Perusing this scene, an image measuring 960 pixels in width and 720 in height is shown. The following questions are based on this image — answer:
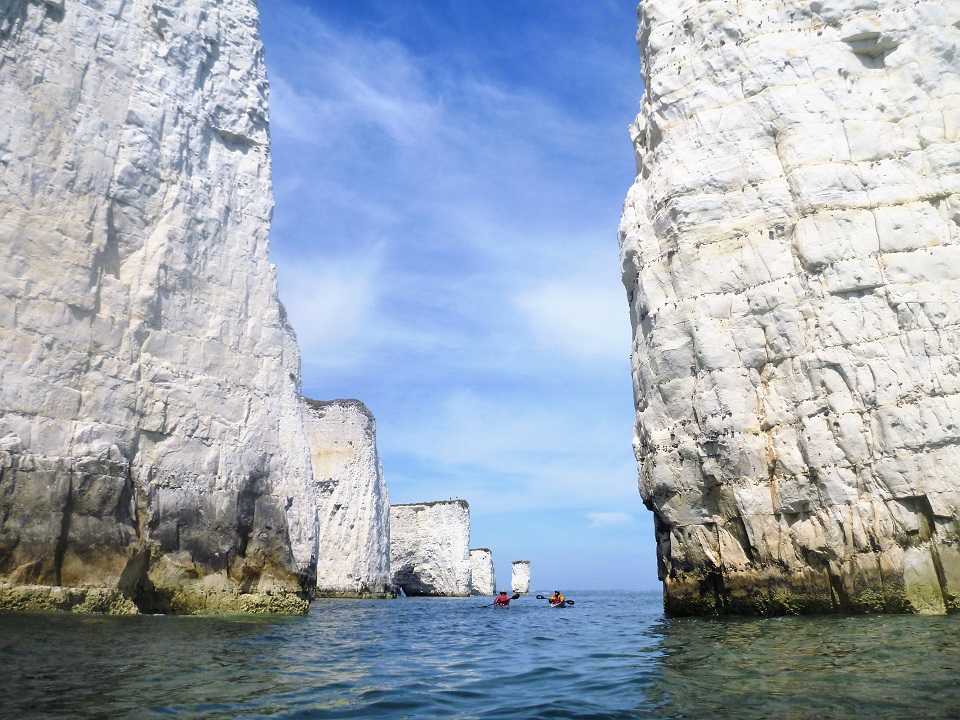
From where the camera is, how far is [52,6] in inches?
592

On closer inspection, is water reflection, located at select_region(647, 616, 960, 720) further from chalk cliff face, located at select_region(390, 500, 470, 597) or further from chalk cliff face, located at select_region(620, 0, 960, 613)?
chalk cliff face, located at select_region(390, 500, 470, 597)

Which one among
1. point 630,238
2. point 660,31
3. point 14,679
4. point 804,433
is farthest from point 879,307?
point 14,679

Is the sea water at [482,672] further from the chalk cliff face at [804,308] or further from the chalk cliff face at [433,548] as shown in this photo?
the chalk cliff face at [433,548]

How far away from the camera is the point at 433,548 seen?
53.7 meters

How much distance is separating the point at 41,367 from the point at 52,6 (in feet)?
25.0

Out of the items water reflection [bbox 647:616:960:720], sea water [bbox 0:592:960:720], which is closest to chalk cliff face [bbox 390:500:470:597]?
sea water [bbox 0:592:960:720]

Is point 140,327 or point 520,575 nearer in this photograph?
point 140,327

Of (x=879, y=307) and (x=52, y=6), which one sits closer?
(x=879, y=307)

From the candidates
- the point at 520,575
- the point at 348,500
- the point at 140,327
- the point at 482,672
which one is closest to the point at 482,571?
the point at 520,575

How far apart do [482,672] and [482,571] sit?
58.8 meters

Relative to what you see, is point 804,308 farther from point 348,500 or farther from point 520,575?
point 520,575

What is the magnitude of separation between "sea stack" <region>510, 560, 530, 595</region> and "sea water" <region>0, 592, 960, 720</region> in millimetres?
64245

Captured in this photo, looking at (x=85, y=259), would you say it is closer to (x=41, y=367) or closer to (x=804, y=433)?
(x=41, y=367)

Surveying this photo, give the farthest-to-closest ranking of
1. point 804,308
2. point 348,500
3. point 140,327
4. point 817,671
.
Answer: point 348,500
point 140,327
point 804,308
point 817,671
